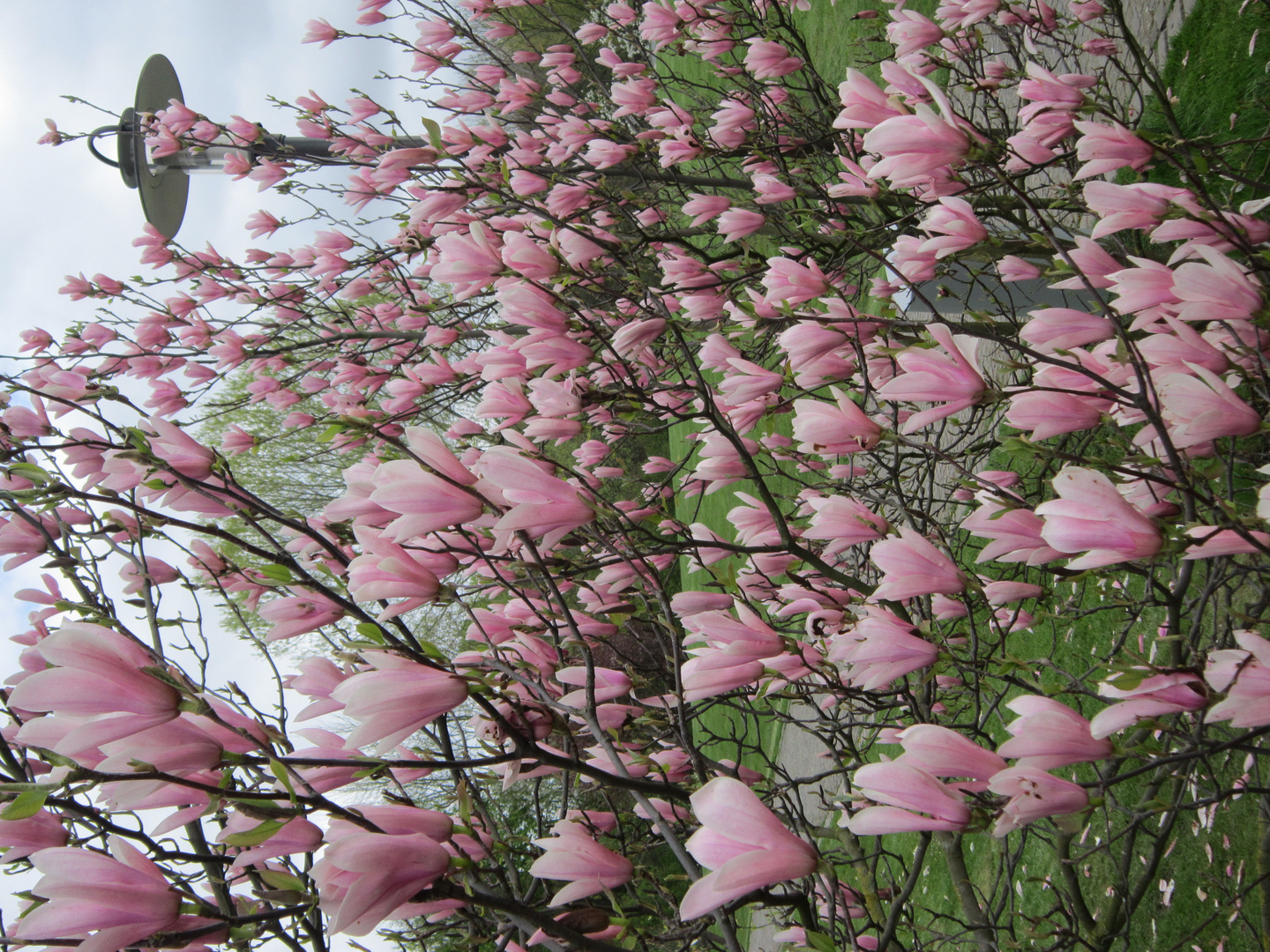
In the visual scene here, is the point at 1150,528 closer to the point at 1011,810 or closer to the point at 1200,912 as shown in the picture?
the point at 1011,810

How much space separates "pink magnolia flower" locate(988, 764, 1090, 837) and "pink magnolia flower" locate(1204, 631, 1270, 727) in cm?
18

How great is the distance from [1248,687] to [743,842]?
0.57 meters

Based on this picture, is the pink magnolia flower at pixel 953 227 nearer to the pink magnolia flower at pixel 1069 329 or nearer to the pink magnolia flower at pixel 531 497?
the pink magnolia flower at pixel 1069 329

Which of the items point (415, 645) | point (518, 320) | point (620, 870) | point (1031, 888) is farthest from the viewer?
point (1031, 888)

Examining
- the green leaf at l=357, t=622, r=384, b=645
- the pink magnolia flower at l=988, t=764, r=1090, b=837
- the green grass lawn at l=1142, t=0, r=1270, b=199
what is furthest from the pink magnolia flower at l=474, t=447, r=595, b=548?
the green grass lawn at l=1142, t=0, r=1270, b=199

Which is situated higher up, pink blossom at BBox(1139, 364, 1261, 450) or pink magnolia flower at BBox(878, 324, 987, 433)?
pink magnolia flower at BBox(878, 324, 987, 433)

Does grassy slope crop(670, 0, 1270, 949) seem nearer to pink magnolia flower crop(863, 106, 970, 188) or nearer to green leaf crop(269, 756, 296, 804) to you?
pink magnolia flower crop(863, 106, 970, 188)

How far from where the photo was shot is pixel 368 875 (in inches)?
33.2

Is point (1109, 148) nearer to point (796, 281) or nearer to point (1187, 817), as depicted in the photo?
point (796, 281)

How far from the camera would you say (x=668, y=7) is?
151 inches

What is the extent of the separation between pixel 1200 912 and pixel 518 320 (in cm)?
272

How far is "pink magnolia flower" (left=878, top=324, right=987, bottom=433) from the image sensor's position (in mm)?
1319

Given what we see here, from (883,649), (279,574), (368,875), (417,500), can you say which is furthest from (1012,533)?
(279,574)

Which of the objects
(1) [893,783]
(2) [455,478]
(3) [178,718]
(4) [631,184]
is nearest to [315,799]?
(3) [178,718]
